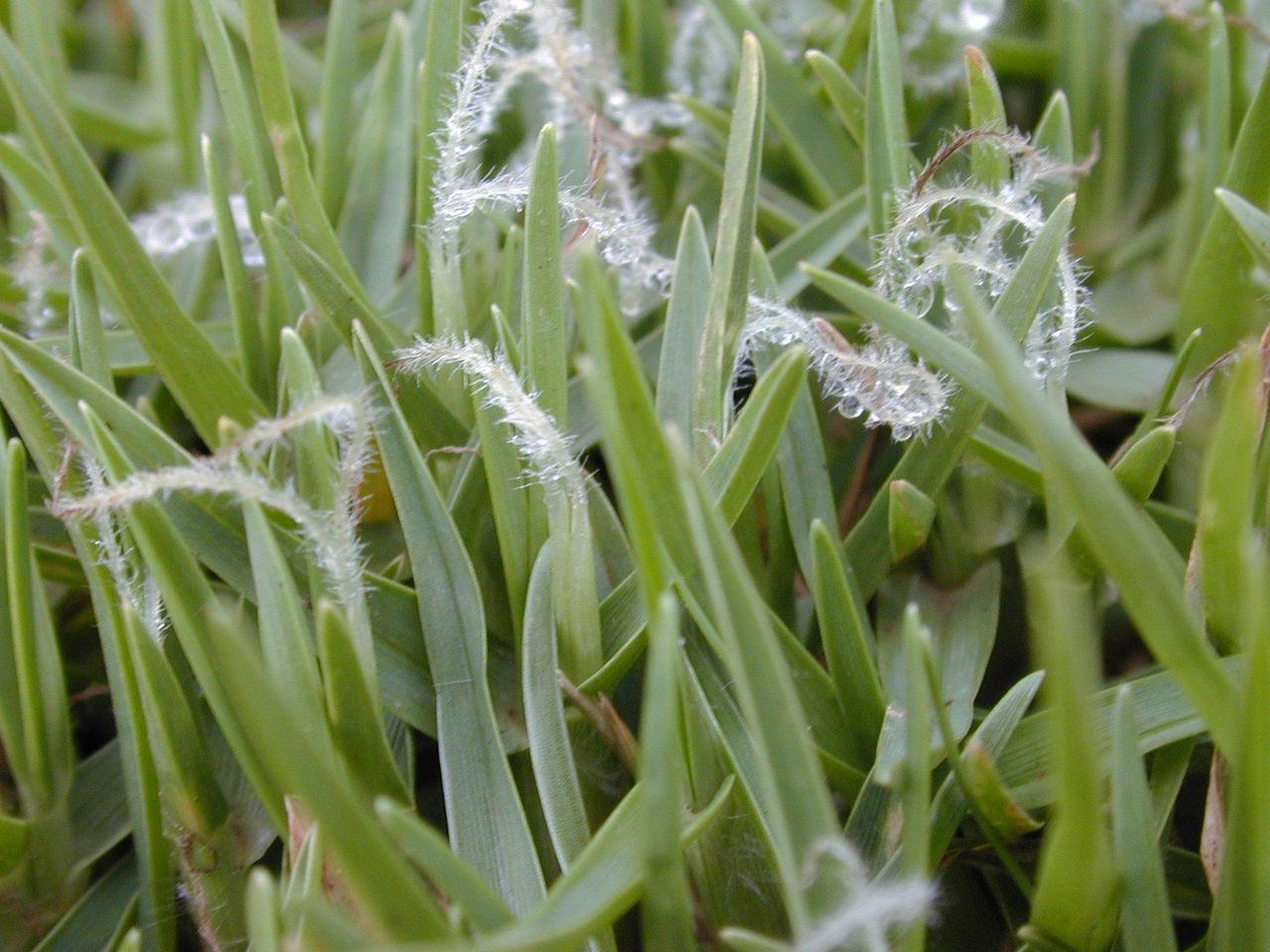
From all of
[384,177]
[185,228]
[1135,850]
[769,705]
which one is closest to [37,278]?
[185,228]

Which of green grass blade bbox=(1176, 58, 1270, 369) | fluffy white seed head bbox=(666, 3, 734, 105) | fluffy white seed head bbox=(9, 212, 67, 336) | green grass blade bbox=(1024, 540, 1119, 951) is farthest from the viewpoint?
fluffy white seed head bbox=(666, 3, 734, 105)

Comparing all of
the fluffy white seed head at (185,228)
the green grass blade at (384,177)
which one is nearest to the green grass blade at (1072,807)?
the green grass blade at (384,177)

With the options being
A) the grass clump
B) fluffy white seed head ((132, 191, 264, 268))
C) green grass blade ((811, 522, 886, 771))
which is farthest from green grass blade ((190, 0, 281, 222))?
green grass blade ((811, 522, 886, 771))

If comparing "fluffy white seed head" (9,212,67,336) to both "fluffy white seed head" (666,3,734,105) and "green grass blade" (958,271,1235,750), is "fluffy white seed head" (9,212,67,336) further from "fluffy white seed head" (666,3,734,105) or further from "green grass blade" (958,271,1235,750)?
"green grass blade" (958,271,1235,750)

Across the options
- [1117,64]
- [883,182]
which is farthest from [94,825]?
[1117,64]

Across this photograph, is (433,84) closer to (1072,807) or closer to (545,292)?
(545,292)
